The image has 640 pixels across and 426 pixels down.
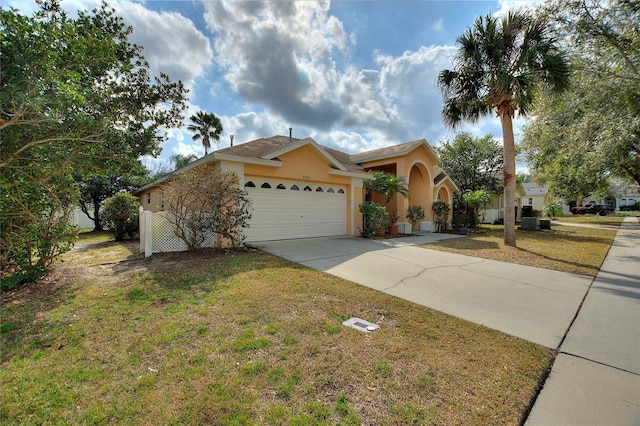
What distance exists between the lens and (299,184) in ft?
38.9

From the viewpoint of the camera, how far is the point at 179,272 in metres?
6.61

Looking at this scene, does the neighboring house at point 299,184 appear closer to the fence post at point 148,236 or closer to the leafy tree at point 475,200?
the fence post at point 148,236

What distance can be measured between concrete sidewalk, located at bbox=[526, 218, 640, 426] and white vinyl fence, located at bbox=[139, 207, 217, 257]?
939 cm

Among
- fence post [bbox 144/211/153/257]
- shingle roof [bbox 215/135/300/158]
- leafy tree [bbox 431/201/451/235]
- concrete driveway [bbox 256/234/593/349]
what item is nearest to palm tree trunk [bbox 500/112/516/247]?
concrete driveway [bbox 256/234/593/349]

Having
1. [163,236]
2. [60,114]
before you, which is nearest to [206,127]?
[163,236]

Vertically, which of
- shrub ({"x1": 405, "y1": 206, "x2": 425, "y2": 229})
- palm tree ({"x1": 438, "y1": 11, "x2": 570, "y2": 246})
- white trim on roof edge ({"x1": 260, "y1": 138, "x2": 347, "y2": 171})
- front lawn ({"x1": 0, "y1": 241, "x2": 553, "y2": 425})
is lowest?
front lawn ({"x1": 0, "y1": 241, "x2": 553, "y2": 425})

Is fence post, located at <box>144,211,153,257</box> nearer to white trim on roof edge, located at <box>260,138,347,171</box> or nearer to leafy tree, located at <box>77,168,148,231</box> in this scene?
white trim on roof edge, located at <box>260,138,347,171</box>

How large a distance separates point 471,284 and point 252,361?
4.96 metres

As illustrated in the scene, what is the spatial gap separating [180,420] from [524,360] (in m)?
3.52

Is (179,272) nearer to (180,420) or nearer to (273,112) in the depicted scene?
(180,420)

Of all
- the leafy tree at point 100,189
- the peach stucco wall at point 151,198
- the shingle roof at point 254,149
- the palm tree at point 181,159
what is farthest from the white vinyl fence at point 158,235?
the palm tree at point 181,159

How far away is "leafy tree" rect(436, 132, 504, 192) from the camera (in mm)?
23516

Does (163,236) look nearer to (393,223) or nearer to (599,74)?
(393,223)

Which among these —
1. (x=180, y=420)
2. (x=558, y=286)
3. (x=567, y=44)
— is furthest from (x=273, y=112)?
(x=180, y=420)
